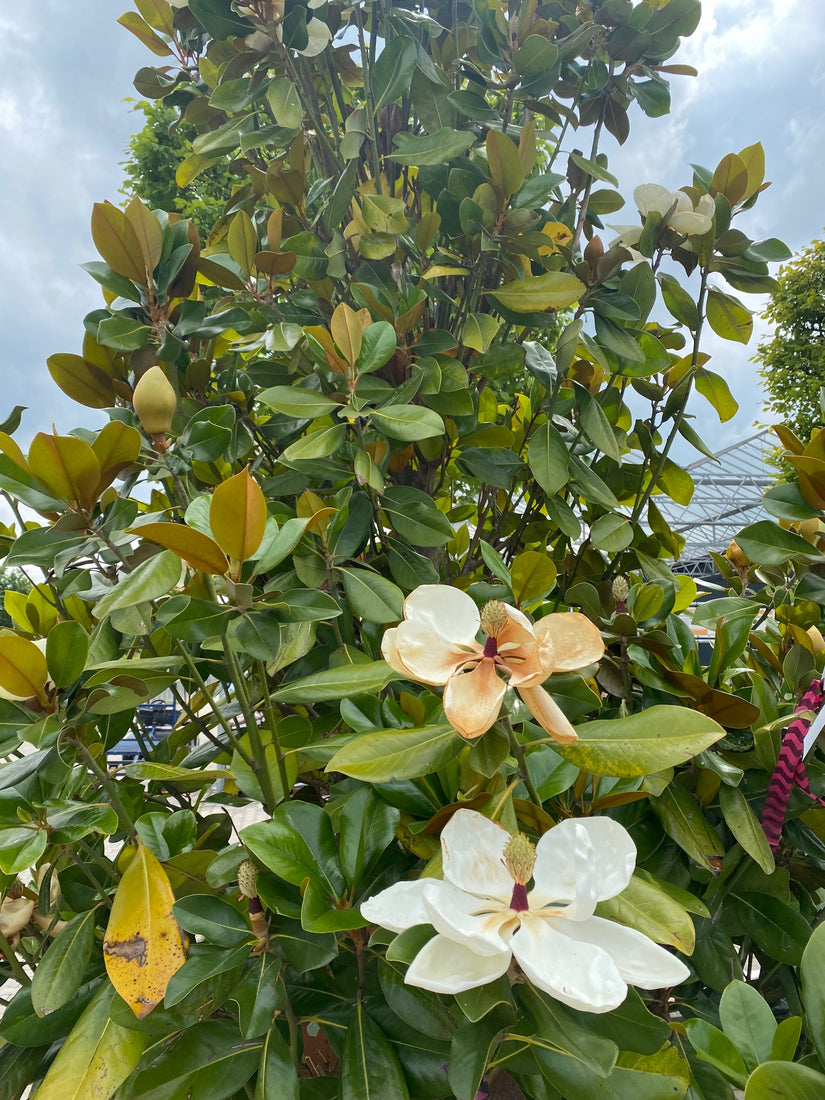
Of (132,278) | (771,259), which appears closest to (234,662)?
(132,278)

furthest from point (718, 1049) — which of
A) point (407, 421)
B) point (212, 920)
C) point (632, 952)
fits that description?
point (407, 421)

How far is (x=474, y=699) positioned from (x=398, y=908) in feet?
0.41

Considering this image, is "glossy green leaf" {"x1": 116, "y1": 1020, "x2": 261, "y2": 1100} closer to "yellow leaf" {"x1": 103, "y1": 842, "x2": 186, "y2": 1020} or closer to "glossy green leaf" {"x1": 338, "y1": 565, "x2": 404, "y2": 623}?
"yellow leaf" {"x1": 103, "y1": 842, "x2": 186, "y2": 1020}

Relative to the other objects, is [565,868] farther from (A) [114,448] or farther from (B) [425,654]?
(A) [114,448]

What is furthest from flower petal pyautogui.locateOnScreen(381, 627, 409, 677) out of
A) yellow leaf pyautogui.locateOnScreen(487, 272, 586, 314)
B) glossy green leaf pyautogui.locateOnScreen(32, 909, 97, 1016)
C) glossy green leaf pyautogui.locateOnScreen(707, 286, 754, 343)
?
glossy green leaf pyautogui.locateOnScreen(707, 286, 754, 343)

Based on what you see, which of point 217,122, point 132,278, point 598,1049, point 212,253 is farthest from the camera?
point 217,122

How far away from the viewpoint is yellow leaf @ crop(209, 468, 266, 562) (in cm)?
48

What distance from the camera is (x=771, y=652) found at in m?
0.95

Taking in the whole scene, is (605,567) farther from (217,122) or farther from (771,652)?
(217,122)

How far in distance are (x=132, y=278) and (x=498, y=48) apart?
2.15ft

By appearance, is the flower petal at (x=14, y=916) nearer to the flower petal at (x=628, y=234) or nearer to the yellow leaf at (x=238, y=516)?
the yellow leaf at (x=238, y=516)

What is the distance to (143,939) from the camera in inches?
22.3

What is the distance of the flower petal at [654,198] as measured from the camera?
0.95m

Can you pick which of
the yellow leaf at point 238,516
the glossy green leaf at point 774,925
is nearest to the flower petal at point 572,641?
the yellow leaf at point 238,516
